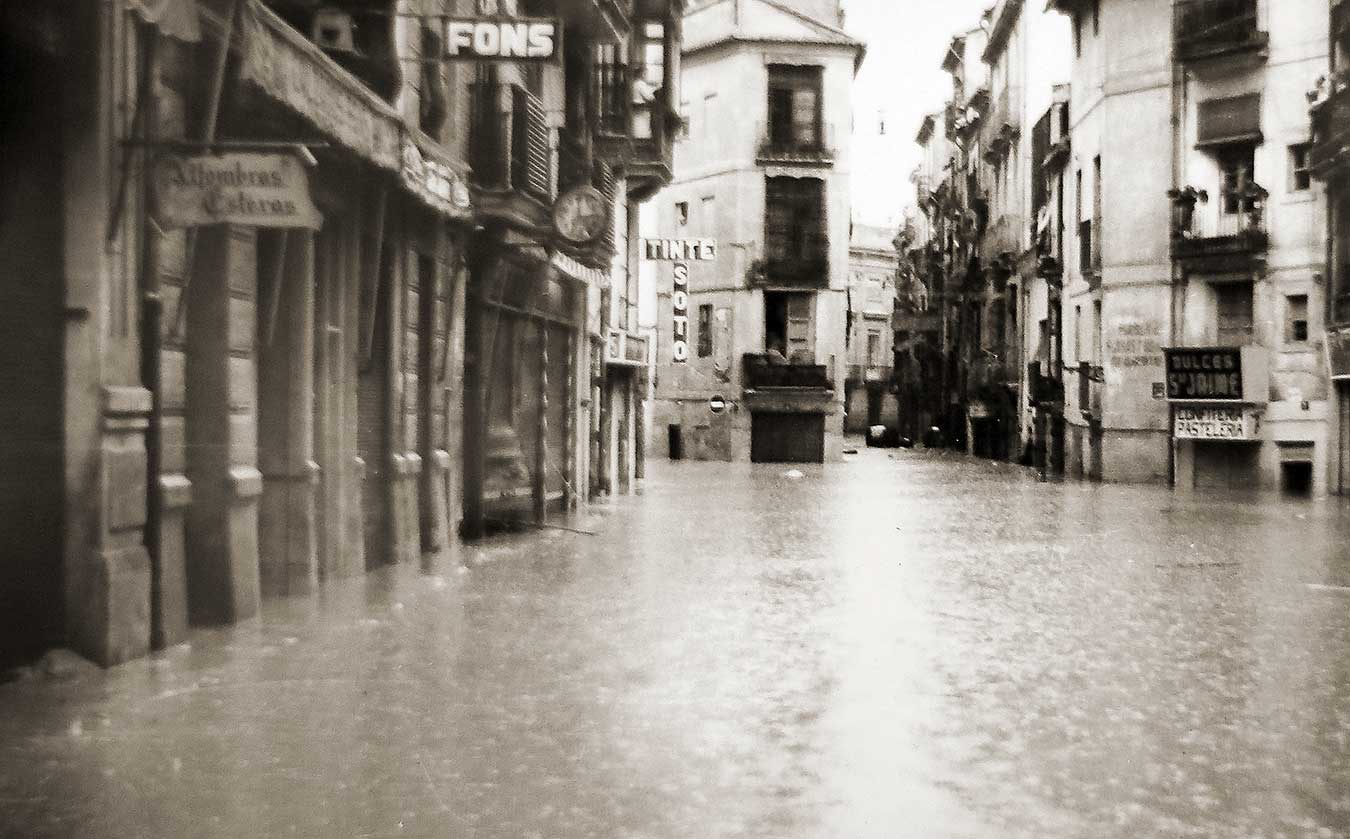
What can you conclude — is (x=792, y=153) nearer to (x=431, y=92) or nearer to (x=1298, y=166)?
(x=1298, y=166)

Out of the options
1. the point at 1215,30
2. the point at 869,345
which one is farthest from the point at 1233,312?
→ the point at 869,345

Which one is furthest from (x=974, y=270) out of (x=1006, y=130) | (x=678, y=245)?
(x=678, y=245)

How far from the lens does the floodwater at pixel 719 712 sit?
6.18 metres

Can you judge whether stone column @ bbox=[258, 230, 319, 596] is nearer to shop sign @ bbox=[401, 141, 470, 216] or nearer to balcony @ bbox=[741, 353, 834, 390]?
shop sign @ bbox=[401, 141, 470, 216]

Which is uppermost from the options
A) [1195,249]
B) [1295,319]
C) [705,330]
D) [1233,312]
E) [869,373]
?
[1195,249]

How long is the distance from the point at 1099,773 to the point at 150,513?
6164 millimetres

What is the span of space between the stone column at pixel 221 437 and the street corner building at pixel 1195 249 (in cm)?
2633

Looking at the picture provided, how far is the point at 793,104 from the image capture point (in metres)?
55.6

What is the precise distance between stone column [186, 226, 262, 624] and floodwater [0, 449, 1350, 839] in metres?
0.57

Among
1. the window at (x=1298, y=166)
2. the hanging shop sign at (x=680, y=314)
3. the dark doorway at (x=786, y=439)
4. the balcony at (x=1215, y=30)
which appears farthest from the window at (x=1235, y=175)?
the dark doorway at (x=786, y=439)

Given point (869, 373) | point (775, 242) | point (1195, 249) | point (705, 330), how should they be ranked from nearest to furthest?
point (1195, 249), point (775, 242), point (705, 330), point (869, 373)

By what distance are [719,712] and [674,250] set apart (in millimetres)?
29021

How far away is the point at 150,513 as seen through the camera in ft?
33.7

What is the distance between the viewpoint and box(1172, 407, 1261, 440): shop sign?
3762 centimetres
